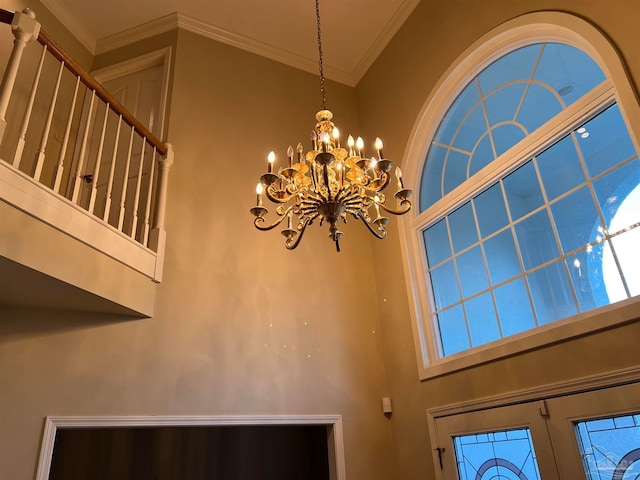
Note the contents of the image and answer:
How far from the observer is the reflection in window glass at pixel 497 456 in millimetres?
2801

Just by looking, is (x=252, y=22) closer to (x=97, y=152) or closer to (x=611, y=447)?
(x=97, y=152)

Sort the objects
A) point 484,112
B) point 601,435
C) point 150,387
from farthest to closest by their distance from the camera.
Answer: point 484,112
point 150,387
point 601,435

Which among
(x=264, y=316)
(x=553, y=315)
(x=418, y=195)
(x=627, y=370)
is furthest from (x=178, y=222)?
(x=627, y=370)

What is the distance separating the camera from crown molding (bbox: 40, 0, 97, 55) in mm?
4371

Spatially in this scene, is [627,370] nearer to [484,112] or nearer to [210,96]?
[484,112]

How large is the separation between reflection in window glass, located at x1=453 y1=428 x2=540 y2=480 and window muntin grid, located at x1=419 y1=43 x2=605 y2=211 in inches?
74.5

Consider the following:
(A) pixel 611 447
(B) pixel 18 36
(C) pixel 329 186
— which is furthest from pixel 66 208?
(A) pixel 611 447

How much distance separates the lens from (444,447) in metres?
3.32

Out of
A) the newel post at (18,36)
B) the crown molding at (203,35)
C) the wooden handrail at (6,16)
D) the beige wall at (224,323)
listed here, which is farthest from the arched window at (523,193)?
the wooden handrail at (6,16)

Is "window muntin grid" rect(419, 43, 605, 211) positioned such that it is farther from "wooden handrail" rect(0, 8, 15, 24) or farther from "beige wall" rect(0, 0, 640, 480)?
"wooden handrail" rect(0, 8, 15, 24)

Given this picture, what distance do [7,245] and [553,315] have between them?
309 cm


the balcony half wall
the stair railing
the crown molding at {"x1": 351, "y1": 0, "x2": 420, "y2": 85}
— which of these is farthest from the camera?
the crown molding at {"x1": 351, "y1": 0, "x2": 420, "y2": 85}

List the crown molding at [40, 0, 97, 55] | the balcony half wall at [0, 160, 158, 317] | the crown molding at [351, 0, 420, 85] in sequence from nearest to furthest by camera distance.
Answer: the balcony half wall at [0, 160, 158, 317] → the crown molding at [40, 0, 97, 55] → the crown molding at [351, 0, 420, 85]

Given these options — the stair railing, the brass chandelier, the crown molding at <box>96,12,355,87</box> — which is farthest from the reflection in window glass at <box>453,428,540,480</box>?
the crown molding at <box>96,12,355,87</box>
